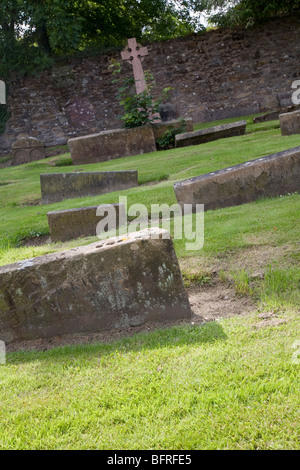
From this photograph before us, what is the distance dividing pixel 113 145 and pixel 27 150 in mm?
4837

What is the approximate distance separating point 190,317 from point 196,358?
0.62 metres

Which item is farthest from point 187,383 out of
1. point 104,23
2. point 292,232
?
point 104,23

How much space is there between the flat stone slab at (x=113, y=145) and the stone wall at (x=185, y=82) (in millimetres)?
6609

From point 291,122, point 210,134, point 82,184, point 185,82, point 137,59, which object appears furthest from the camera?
point 185,82

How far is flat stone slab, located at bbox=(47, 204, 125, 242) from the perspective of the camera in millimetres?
5543

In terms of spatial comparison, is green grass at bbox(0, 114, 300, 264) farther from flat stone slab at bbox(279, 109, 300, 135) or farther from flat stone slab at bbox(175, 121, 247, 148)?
flat stone slab at bbox(175, 121, 247, 148)

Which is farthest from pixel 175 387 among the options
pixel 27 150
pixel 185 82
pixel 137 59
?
pixel 185 82

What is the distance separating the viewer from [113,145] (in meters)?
11.9

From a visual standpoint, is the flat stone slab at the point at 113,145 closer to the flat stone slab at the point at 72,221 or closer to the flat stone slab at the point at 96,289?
the flat stone slab at the point at 72,221

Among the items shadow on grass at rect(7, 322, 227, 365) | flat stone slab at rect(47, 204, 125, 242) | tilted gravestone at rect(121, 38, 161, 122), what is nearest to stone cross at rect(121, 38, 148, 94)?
tilted gravestone at rect(121, 38, 161, 122)

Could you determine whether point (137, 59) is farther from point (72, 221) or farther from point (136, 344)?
point (136, 344)

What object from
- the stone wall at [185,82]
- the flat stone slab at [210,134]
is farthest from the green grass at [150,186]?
the stone wall at [185,82]

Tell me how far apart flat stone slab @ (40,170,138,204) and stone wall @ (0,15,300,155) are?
10.8 meters

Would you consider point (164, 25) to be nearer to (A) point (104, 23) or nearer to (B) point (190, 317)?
(A) point (104, 23)
